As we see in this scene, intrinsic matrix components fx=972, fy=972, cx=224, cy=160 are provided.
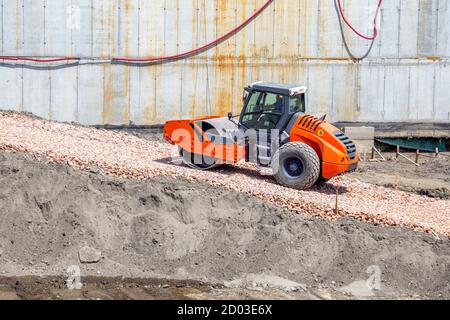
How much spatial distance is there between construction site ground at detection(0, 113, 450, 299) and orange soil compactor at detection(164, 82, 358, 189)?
2.56 feet

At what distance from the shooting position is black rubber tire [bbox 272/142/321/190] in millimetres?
19094

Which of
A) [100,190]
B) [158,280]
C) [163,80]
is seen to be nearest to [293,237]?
[158,280]

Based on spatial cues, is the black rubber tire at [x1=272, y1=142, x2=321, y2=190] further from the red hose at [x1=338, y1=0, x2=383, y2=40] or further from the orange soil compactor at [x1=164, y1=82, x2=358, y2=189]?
the red hose at [x1=338, y1=0, x2=383, y2=40]

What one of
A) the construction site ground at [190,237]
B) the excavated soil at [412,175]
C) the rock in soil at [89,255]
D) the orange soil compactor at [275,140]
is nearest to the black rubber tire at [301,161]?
the orange soil compactor at [275,140]

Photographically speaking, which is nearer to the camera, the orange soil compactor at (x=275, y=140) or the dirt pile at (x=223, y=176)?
the dirt pile at (x=223, y=176)

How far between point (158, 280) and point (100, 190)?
2505mm

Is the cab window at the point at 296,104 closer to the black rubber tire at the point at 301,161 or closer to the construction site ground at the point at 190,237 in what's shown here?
the black rubber tire at the point at 301,161

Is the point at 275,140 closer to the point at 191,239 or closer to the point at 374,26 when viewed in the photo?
the point at 191,239

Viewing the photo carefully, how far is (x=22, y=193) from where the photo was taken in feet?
54.5

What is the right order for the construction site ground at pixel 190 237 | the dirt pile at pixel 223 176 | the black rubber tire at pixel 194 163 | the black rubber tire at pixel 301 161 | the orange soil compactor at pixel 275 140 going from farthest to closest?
the black rubber tire at pixel 194 163 → the orange soil compactor at pixel 275 140 → the black rubber tire at pixel 301 161 → the dirt pile at pixel 223 176 → the construction site ground at pixel 190 237

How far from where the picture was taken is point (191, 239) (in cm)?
1612

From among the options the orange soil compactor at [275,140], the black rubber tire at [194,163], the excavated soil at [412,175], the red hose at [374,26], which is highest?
the red hose at [374,26]

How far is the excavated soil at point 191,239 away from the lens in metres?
15.4

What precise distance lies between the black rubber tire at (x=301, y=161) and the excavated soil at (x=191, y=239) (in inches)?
84.4
